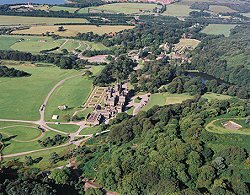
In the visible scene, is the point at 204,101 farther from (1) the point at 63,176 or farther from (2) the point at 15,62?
(2) the point at 15,62

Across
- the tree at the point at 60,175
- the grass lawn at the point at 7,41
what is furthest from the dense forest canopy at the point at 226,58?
the grass lawn at the point at 7,41

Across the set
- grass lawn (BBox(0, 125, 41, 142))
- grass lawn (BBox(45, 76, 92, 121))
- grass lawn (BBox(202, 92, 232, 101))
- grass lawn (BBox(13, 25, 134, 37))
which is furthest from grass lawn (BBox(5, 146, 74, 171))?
grass lawn (BBox(13, 25, 134, 37))

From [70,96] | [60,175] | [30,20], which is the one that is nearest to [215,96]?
[70,96]

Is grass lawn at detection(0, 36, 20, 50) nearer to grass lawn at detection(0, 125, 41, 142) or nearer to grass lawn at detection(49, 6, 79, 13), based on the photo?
grass lawn at detection(49, 6, 79, 13)

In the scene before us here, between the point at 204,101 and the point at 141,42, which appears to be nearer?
the point at 204,101

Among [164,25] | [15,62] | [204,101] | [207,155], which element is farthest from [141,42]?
[207,155]

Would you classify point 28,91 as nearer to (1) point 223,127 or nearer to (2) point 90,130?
(2) point 90,130
